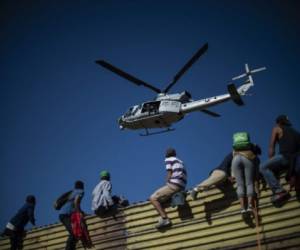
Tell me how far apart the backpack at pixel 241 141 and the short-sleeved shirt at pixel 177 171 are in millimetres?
1548

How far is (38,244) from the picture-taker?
1267cm

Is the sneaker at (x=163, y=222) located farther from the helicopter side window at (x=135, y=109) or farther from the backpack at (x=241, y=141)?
the helicopter side window at (x=135, y=109)

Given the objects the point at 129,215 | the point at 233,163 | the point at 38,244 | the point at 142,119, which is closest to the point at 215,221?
the point at 233,163

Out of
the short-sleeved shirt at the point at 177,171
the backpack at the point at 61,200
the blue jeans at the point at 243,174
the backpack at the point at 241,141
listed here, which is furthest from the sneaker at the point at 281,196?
the backpack at the point at 61,200

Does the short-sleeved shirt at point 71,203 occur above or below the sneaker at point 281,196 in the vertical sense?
above

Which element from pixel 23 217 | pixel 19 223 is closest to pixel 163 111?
pixel 23 217

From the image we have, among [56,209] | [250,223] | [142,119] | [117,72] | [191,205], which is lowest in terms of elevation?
[250,223]

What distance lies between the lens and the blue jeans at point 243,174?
8.74 metres

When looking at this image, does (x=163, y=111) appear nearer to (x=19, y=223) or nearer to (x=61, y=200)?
(x=19, y=223)

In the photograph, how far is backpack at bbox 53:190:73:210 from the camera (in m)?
11.6

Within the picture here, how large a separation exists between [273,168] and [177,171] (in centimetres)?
229

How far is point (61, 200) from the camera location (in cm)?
1172

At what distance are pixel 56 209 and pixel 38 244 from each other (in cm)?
182

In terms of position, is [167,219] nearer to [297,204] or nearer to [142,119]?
[297,204]
